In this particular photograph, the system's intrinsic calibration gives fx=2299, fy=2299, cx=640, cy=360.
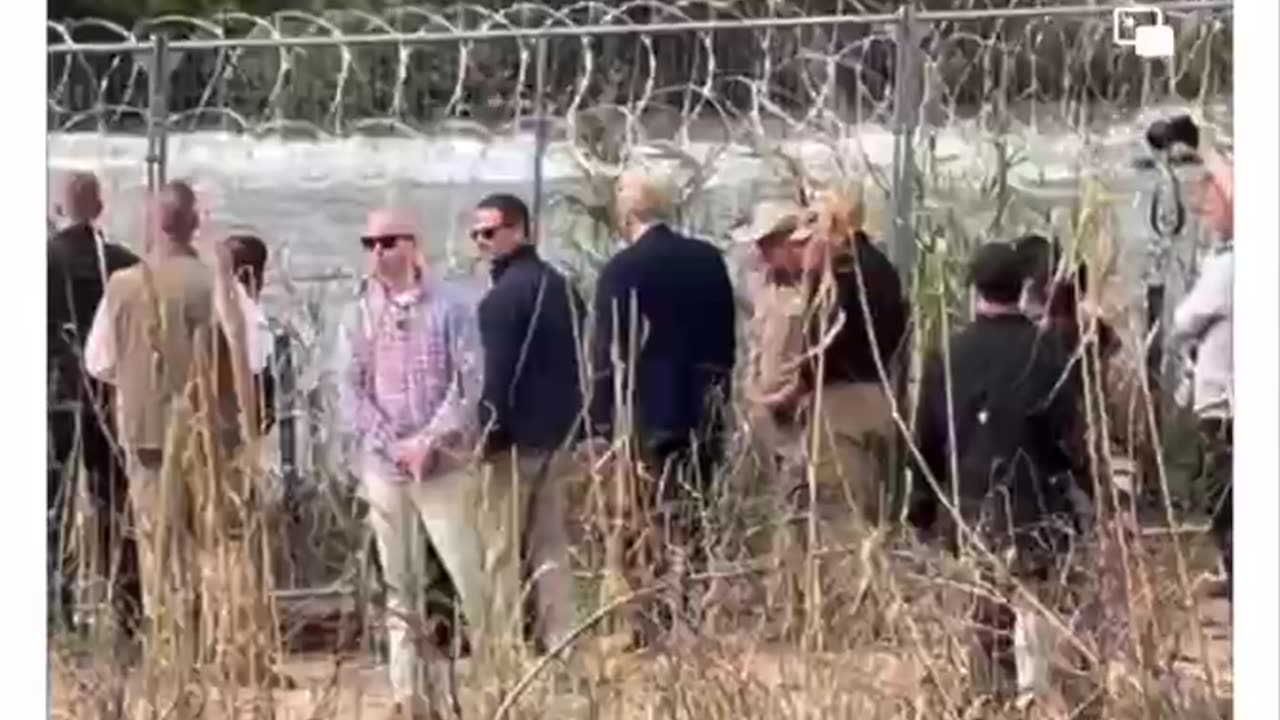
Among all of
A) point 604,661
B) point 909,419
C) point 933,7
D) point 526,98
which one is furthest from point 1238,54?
point 604,661

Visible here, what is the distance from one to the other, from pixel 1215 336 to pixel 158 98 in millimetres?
1288

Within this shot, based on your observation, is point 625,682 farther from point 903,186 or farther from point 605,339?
point 903,186

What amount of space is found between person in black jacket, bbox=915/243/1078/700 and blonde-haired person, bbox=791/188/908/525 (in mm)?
56

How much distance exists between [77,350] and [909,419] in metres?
1.00

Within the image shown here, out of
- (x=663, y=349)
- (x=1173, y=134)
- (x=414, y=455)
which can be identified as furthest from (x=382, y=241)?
(x=1173, y=134)

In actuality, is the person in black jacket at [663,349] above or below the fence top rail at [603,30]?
below

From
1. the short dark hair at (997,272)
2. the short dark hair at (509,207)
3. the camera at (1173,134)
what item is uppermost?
the camera at (1173,134)

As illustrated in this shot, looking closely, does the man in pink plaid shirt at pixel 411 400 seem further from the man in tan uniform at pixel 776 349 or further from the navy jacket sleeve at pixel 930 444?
the navy jacket sleeve at pixel 930 444

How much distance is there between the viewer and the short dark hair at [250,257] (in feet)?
9.09

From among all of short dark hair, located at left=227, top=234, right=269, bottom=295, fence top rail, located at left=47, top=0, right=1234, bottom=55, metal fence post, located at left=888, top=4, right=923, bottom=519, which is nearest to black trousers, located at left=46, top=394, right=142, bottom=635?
short dark hair, located at left=227, top=234, right=269, bottom=295

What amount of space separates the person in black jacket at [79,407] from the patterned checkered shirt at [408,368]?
Result: 29 centimetres

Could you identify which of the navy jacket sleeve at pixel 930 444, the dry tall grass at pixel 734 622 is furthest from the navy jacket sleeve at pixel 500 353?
the navy jacket sleeve at pixel 930 444

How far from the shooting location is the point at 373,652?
280 cm

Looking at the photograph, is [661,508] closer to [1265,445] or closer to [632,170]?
[632,170]
